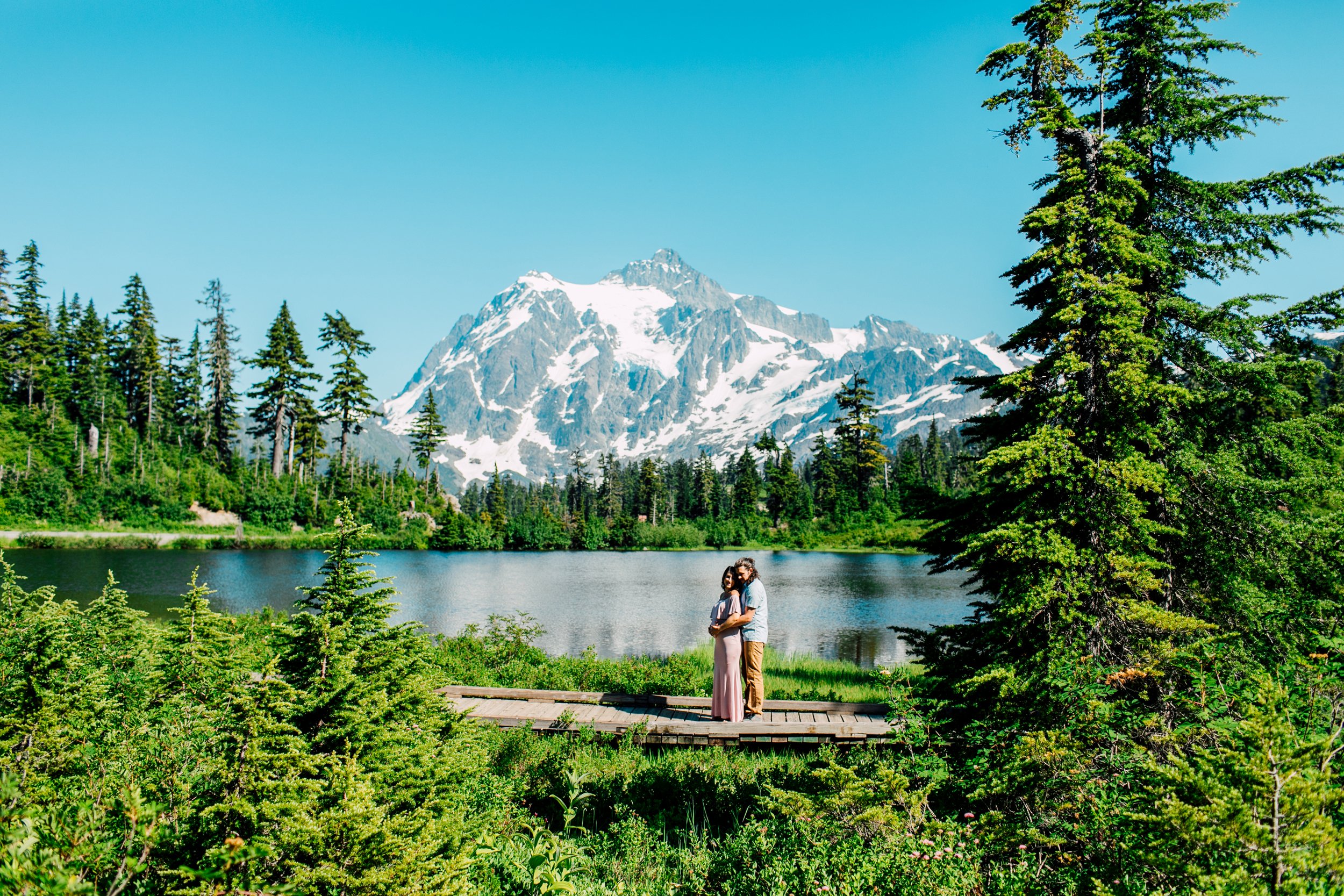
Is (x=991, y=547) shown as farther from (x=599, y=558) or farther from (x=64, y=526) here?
(x=64, y=526)

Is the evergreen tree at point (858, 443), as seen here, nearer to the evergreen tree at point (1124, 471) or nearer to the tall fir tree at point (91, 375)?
the evergreen tree at point (1124, 471)

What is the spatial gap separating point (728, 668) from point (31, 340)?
232 feet

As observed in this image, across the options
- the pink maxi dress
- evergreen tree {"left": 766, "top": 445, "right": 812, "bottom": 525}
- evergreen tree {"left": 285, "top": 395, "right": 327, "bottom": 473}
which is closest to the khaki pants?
the pink maxi dress

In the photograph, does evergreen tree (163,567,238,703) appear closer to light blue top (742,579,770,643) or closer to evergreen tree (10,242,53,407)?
light blue top (742,579,770,643)

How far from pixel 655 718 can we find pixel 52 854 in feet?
24.9

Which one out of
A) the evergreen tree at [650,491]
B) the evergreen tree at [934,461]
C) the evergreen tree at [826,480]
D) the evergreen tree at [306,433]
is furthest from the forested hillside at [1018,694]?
the evergreen tree at [934,461]

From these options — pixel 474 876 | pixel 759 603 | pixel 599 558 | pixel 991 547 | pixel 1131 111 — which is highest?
pixel 1131 111

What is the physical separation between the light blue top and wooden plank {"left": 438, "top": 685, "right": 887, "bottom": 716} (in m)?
1.60

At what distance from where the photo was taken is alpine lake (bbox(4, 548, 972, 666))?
68.1ft

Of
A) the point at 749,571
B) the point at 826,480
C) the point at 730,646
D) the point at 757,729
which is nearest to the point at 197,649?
the point at 730,646

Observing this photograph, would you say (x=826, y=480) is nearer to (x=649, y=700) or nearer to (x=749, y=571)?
(x=649, y=700)

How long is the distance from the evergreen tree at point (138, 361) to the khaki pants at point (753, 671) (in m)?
66.8

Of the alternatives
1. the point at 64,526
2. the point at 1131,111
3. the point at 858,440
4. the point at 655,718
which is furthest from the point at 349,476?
the point at 1131,111

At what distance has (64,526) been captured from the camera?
149 ft
